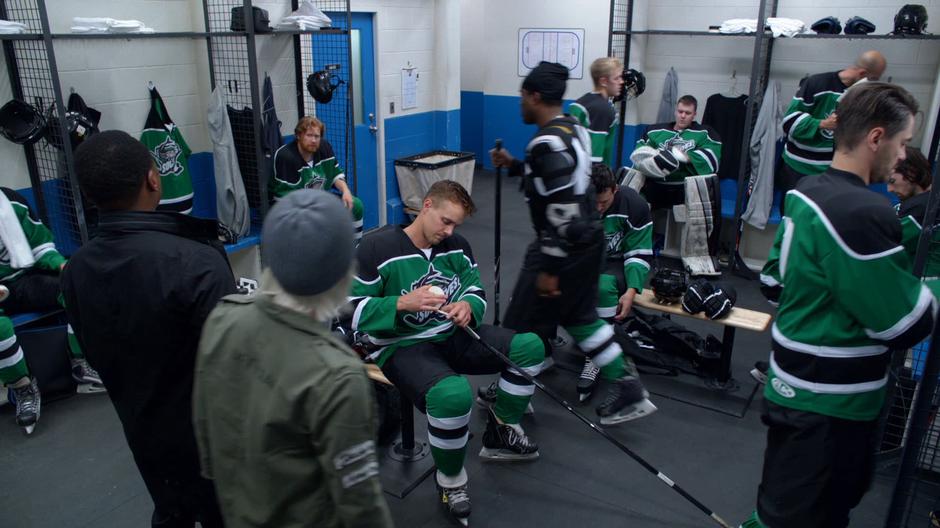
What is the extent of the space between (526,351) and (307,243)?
1997 mm

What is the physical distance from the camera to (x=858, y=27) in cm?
523

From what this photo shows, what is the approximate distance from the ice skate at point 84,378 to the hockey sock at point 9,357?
1.00ft

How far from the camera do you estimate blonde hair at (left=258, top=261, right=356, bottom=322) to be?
1210 millimetres

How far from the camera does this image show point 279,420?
46.3 inches

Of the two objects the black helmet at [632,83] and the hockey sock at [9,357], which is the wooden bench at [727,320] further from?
the hockey sock at [9,357]

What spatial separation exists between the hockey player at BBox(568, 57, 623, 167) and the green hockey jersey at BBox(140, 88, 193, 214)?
2.70 m

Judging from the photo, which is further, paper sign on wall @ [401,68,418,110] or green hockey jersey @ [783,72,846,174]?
paper sign on wall @ [401,68,418,110]

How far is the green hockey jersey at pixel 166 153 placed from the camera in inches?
179

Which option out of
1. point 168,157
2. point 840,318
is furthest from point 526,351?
point 168,157

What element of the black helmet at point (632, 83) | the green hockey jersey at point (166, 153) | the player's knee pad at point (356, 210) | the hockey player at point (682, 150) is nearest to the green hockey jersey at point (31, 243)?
the green hockey jersey at point (166, 153)

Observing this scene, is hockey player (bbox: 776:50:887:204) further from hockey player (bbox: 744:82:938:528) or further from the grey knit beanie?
the grey knit beanie

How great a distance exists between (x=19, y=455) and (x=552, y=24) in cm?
700

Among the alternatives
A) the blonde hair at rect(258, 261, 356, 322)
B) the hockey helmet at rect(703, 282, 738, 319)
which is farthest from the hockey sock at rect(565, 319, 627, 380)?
the blonde hair at rect(258, 261, 356, 322)

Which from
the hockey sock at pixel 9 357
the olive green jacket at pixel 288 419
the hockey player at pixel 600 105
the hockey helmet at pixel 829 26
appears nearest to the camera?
the olive green jacket at pixel 288 419
